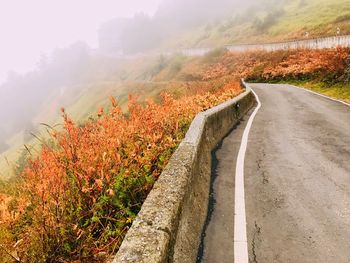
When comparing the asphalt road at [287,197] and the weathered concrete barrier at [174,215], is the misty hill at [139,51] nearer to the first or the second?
the asphalt road at [287,197]

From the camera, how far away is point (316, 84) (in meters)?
27.9

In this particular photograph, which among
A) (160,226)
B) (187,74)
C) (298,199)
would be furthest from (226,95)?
(187,74)

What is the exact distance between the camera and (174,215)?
3.75 meters

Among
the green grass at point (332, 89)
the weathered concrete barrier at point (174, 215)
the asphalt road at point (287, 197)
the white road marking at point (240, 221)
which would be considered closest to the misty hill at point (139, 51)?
the green grass at point (332, 89)

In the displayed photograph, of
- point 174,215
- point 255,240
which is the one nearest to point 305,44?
point 255,240

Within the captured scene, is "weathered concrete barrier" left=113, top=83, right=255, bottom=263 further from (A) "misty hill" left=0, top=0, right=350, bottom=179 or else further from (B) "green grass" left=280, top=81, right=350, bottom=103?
(A) "misty hill" left=0, top=0, right=350, bottom=179

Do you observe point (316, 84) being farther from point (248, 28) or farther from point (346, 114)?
point (248, 28)

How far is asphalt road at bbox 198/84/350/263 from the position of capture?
4375 mm

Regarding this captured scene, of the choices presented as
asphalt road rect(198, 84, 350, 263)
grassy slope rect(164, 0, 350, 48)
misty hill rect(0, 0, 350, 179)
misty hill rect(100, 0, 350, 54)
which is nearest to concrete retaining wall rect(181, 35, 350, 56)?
misty hill rect(100, 0, 350, 54)

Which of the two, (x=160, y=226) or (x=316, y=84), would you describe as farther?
(x=316, y=84)

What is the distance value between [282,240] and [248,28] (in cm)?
8912

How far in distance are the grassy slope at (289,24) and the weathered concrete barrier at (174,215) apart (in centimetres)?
4401

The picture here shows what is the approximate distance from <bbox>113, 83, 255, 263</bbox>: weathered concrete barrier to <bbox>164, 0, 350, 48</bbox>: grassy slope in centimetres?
4401

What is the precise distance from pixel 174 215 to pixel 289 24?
2902 inches
